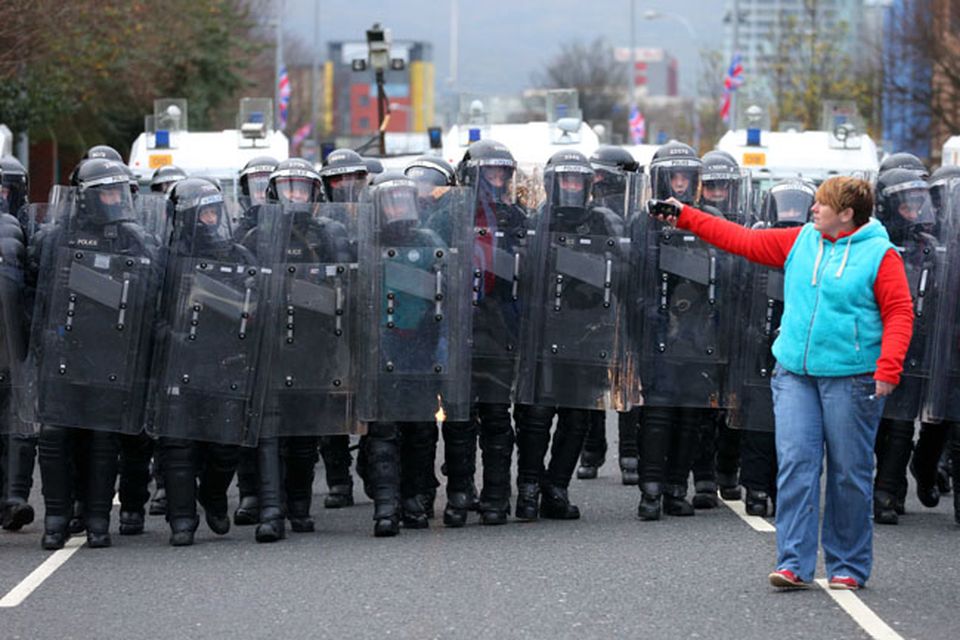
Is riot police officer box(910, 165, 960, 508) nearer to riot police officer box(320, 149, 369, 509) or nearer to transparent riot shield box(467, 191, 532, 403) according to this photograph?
transparent riot shield box(467, 191, 532, 403)

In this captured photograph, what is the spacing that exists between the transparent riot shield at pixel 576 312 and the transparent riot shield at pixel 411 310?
0.54 meters

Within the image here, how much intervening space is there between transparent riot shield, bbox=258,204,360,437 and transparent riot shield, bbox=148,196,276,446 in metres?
0.12

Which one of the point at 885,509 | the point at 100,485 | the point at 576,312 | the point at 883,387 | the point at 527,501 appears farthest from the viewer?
the point at 527,501

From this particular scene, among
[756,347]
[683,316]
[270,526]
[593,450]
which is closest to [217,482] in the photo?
[270,526]

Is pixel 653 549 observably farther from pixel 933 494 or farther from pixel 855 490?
pixel 933 494

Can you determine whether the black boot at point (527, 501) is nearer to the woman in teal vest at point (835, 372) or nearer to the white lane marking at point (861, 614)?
the white lane marking at point (861, 614)

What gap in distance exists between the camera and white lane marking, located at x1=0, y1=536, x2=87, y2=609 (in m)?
9.25

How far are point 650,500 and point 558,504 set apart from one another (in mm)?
542

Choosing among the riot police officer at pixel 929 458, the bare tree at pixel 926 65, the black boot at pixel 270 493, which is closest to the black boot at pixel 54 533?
the black boot at pixel 270 493

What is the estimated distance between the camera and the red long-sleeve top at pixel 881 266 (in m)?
8.69

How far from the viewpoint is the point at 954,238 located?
11258 millimetres

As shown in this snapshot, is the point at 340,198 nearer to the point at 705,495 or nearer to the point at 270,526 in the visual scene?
the point at 270,526

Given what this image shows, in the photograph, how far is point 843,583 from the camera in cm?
902

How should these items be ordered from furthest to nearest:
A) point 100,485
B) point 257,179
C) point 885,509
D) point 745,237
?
point 257,179
point 885,509
point 100,485
point 745,237
